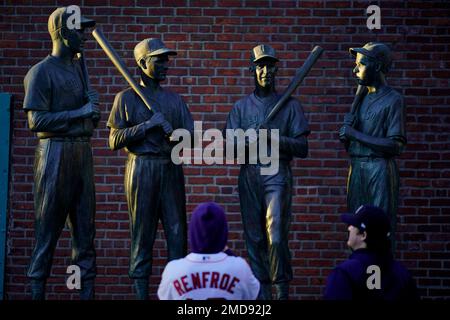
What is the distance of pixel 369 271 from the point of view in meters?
6.56

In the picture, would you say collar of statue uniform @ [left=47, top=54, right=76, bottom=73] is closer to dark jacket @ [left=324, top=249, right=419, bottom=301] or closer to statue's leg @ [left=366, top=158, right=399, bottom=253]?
statue's leg @ [left=366, top=158, right=399, bottom=253]

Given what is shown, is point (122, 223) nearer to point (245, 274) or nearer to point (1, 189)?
point (1, 189)

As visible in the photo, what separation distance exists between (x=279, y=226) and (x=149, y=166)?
3.70ft

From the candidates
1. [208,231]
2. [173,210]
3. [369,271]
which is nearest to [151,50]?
[173,210]

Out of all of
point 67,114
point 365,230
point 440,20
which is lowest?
point 365,230

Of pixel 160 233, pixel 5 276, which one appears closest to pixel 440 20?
pixel 160 233

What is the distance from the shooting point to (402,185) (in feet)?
35.7

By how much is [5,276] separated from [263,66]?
363 cm

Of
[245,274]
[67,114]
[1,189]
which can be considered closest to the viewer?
[245,274]

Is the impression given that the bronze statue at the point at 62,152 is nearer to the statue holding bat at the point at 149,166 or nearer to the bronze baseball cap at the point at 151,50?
the statue holding bat at the point at 149,166

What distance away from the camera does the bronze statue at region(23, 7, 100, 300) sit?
28.1ft
